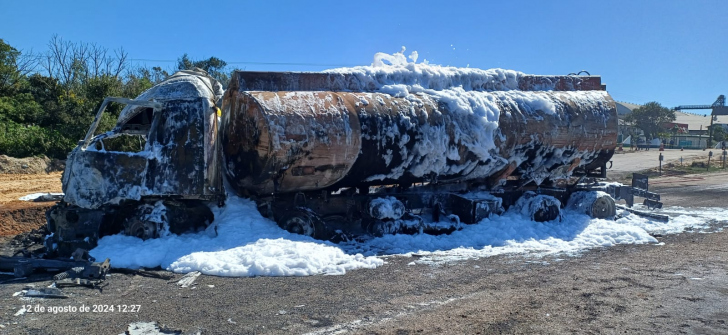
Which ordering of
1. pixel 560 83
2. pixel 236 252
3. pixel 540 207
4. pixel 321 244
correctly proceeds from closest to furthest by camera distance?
pixel 236 252
pixel 321 244
pixel 540 207
pixel 560 83

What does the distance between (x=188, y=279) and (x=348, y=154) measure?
327cm

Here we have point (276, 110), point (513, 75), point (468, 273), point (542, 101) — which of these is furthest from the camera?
point (513, 75)

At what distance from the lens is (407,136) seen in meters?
9.15

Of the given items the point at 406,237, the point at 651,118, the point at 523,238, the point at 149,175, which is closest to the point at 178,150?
the point at 149,175

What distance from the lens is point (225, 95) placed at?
29.0 ft

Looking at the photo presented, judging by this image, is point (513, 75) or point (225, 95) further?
point (513, 75)

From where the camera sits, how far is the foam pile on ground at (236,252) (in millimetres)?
6848

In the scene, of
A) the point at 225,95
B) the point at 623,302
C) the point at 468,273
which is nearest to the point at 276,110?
the point at 225,95

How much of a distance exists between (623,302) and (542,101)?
5.48 m

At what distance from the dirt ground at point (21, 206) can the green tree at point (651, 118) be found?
66.6 meters

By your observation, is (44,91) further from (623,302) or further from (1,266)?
(623,302)

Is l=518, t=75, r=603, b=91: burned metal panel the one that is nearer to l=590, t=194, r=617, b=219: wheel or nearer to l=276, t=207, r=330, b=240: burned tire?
l=590, t=194, r=617, b=219: wheel

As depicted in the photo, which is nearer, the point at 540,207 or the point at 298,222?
the point at 298,222

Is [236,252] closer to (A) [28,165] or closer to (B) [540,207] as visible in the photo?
(B) [540,207]
